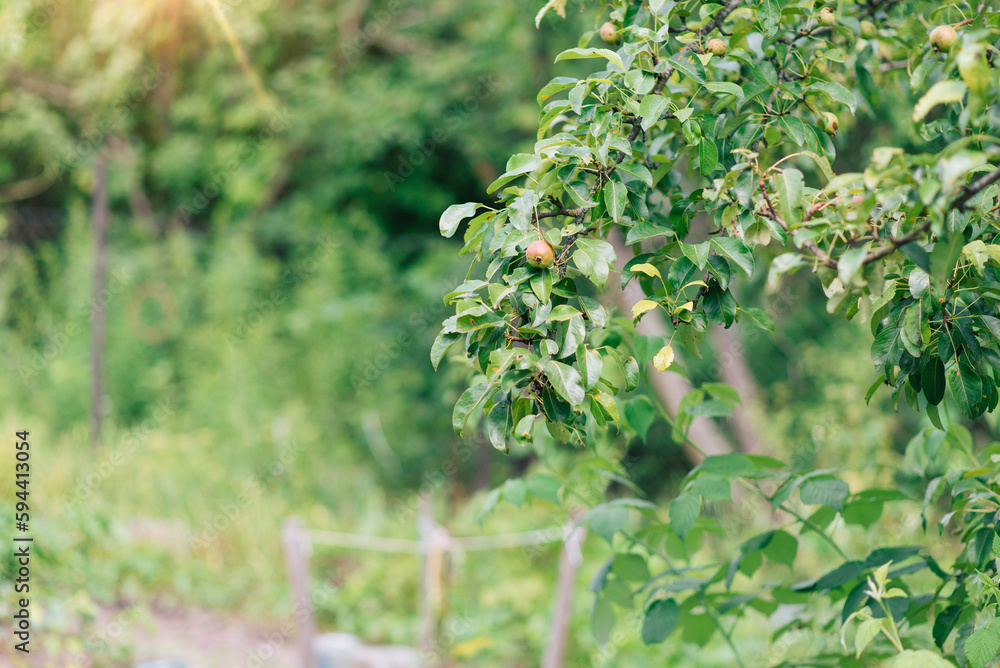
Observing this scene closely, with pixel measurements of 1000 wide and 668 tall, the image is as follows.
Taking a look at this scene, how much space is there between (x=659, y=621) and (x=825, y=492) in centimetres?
37

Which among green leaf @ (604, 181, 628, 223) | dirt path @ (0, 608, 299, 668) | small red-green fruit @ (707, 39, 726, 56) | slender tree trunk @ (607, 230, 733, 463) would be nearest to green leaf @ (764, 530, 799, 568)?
green leaf @ (604, 181, 628, 223)

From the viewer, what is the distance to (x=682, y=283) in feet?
3.25

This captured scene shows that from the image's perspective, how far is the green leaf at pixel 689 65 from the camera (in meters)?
0.99

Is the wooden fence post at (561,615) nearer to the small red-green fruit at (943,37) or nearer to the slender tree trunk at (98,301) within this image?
the small red-green fruit at (943,37)

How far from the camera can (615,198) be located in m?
0.94

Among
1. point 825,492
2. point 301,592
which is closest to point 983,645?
point 825,492

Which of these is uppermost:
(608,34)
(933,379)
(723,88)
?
(608,34)

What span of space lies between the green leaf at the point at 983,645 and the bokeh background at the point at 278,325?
84.8 inches

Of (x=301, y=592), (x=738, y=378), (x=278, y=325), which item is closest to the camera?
(x=301, y=592)

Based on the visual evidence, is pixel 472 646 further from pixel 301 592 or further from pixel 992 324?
pixel 992 324

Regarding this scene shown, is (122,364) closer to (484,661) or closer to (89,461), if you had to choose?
(89,461)

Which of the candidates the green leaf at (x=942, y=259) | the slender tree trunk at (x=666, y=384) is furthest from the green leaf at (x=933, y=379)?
the slender tree trunk at (x=666, y=384)

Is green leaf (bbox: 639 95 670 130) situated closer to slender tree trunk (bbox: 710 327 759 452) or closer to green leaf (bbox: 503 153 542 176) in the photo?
green leaf (bbox: 503 153 542 176)

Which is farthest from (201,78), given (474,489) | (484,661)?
(484,661)
